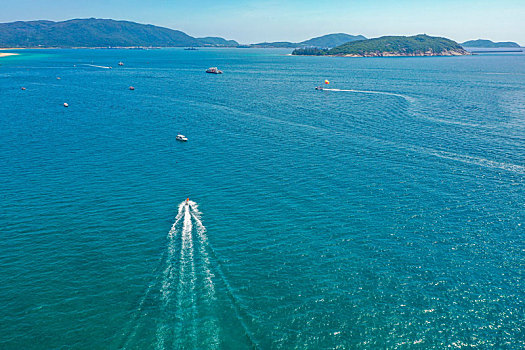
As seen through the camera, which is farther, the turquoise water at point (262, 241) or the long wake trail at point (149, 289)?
the turquoise water at point (262, 241)

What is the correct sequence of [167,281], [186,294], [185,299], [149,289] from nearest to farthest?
[185,299], [186,294], [149,289], [167,281]

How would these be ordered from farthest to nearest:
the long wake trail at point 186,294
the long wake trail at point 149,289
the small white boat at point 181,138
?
the small white boat at point 181,138 → the long wake trail at point 186,294 → the long wake trail at point 149,289

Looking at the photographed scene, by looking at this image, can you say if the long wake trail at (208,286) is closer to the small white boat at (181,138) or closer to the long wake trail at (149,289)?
the long wake trail at (149,289)

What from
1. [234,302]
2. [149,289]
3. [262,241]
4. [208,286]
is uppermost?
[262,241]

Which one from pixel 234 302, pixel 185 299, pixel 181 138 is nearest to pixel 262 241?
pixel 234 302

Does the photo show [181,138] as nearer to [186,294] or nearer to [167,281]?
[167,281]

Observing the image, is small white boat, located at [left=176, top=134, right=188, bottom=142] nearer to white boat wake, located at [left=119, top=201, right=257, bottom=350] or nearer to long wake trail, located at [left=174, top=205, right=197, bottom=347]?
white boat wake, located at [left=119, top=201, right=257, bottom=350]

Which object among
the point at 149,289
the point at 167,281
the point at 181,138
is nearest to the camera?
the point at 149,289

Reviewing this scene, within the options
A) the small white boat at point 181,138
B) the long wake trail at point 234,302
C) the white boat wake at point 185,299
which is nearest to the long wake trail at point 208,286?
the white boat wake at point 185,299

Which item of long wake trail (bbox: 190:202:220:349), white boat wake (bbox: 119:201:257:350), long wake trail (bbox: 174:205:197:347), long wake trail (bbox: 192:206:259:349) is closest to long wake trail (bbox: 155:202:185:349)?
white boat wake (bbox: 119:201:257:350)
